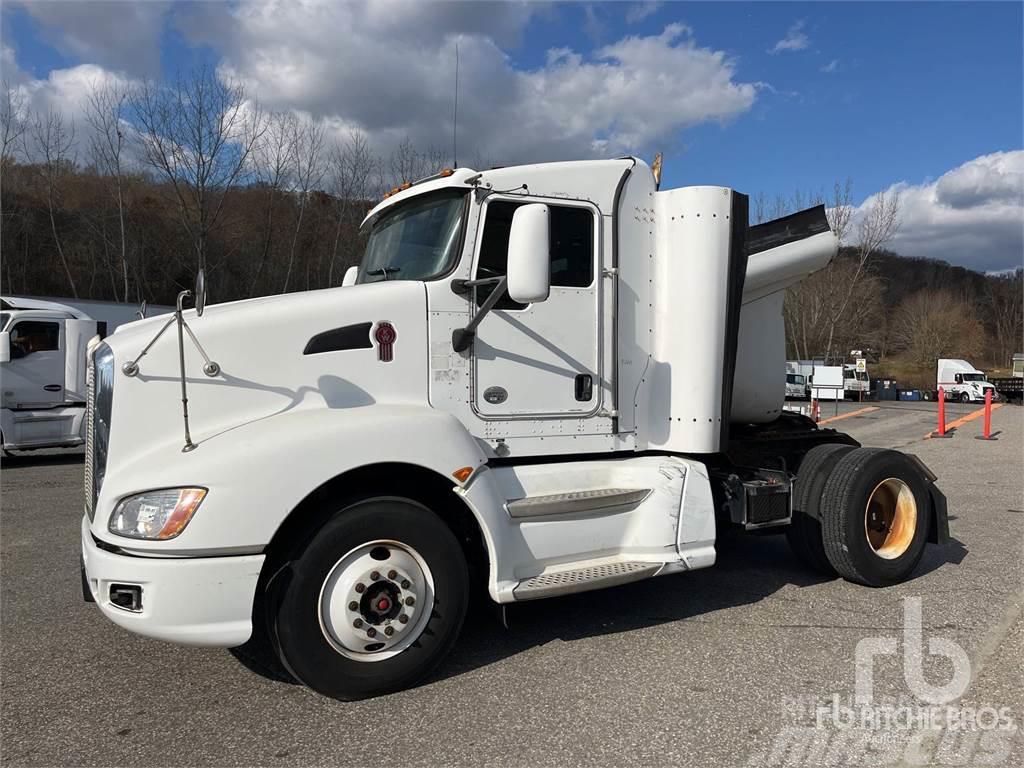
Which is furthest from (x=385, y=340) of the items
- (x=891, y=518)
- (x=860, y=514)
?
(x=891, y=518)

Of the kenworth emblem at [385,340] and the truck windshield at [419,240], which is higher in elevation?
the truck windshield at [419,240]

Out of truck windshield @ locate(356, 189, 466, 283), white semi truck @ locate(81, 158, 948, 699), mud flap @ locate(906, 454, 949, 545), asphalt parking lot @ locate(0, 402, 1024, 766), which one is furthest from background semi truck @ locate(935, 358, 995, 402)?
truck windshield @ locate(356, 189, 466, 283)

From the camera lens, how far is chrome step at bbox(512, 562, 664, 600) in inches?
156

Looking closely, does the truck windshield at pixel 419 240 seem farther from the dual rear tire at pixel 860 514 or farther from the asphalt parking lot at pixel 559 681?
the dual rear tire at pixel 860 514

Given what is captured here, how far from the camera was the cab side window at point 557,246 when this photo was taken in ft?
13.8

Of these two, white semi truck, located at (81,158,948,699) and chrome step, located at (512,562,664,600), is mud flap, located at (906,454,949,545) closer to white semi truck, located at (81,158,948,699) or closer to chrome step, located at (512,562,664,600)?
white semi truck, located at (81,158,948,699)

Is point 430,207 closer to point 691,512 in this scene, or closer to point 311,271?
point 691,512

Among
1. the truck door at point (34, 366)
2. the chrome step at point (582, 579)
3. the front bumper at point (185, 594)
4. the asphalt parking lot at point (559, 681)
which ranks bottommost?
the asphalt parking lot at point (559, 681)

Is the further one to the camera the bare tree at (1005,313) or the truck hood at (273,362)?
the bare tree at (1005,313)

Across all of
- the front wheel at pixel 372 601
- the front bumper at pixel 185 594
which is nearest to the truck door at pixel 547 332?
the front wheel at pixel 372 601

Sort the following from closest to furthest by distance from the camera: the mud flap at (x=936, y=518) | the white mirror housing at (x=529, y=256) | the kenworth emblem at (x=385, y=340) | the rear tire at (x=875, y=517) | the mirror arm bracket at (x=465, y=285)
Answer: the white mirror housing at (x=529, y=256) < the kenworth emblem at (x=385, y=340) < the mirror arm bracket at (x=465, y=285) < the rear tire at (x=875, y=517) < the mud flap at (x=936, y=518)

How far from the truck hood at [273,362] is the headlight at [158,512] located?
0.27 metres

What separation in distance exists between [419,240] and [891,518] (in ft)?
13.5

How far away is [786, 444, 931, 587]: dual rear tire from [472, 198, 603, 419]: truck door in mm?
2043
